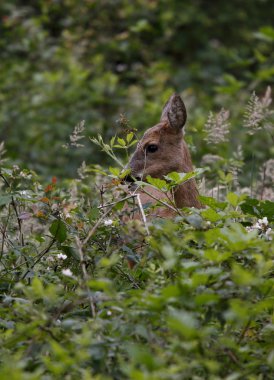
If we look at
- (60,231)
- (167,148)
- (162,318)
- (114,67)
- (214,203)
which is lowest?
(114,67)

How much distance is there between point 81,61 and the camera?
1119 cm

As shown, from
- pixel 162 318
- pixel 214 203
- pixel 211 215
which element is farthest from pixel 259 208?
pixel 162 318

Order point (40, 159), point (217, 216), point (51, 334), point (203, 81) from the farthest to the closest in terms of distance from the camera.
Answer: point (203, 81)
point (40, 159)
point (217, 216)
point (51, 334)

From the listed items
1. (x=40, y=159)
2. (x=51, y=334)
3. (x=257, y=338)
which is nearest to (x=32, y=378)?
(x=51, y=334)

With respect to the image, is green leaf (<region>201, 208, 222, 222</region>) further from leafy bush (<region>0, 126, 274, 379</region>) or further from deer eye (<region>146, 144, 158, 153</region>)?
deer eye (<region>146, 144, 158, 153</region>)

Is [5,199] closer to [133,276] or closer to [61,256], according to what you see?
[61,256]

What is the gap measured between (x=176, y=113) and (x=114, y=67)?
5.51 m

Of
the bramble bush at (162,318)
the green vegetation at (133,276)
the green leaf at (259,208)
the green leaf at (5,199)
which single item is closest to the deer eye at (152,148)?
the green vegetation at (133,276)

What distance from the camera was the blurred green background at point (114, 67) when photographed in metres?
9.45

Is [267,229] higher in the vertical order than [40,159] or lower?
higher

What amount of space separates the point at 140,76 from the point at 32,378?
8.74 meters

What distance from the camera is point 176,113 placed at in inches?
238

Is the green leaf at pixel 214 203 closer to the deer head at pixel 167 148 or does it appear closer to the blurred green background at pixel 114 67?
the deer head at pixel 167 148

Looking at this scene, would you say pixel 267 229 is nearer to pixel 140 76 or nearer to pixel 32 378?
pixel 32 378
